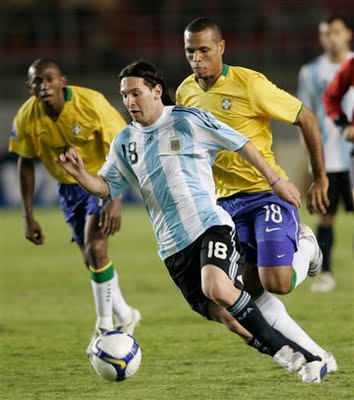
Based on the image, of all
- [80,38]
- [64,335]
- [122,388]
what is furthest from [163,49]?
[122,388]

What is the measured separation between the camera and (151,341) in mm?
7633

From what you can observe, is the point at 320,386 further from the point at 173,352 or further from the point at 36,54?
the point at 36,54

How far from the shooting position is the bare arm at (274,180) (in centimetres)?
557

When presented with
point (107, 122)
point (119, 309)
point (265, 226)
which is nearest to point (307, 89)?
point (107, 122)

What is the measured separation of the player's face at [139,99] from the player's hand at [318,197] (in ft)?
3.80

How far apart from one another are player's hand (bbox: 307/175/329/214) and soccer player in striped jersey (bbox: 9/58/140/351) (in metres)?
1.75

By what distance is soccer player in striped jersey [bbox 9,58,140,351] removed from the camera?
25.0ft

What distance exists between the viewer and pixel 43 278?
1180 centimetres

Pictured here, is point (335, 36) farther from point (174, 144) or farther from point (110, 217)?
point (174, 144)

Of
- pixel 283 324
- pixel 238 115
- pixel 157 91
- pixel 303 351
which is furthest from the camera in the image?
pixel 238 115

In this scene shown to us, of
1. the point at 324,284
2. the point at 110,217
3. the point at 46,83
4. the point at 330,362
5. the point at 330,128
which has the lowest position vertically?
the point at 324,284

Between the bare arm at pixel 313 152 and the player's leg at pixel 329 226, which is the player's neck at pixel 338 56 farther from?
the bare arm at pixel 313 152

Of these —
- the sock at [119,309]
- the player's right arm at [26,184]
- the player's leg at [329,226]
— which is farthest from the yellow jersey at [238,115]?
the player's leg at [329,226]

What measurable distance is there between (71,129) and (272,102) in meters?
1.90
